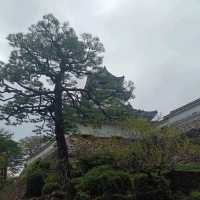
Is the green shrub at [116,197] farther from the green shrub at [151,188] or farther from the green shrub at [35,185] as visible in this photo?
the green shrub at [35,185]

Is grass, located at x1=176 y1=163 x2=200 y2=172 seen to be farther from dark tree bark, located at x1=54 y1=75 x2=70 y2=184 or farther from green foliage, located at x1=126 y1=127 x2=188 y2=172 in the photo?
dark tree bark, located at x1=54 y1=75 x2=70 y2=184

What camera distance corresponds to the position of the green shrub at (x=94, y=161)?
10578 millimetres

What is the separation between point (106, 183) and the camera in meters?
8.85

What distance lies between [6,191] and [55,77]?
334 inches

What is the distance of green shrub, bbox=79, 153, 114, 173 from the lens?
10578 mm

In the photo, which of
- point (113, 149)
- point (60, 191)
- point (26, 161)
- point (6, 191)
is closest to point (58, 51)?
point (113, 149)

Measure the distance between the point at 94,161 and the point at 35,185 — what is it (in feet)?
10.5

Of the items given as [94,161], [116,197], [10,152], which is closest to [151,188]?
[116,197]

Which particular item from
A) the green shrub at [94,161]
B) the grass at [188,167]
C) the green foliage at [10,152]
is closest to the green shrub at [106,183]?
the green shrub at [94,161]

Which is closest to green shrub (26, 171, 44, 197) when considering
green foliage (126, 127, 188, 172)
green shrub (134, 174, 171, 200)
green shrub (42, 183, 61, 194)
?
green shrub (42, 183, 61, 194)

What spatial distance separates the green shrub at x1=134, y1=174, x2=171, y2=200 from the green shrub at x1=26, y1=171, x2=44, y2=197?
15.9 ft

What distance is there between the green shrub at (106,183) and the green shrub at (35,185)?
3.90 meters

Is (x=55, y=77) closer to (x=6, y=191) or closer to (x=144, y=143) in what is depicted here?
(x=144, y=143)

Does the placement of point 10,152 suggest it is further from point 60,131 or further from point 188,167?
point 188,167
